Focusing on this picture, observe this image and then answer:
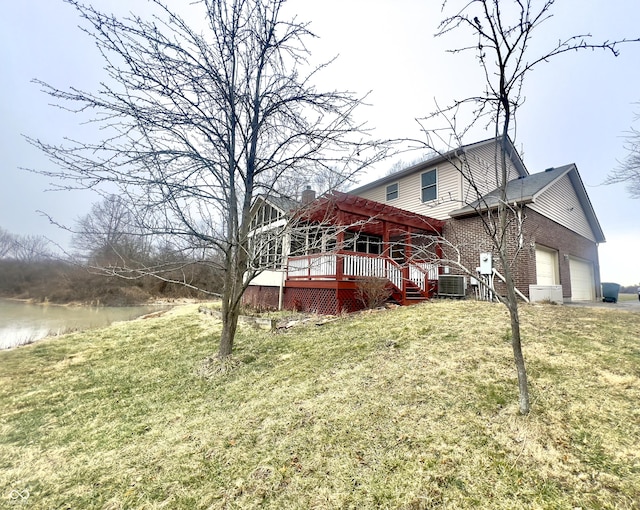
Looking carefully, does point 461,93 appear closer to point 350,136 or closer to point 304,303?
point 350,136

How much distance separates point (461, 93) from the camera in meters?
2.60

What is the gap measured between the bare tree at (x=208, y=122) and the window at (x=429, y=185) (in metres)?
8.01

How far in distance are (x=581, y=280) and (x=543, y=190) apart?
5697 millimetres

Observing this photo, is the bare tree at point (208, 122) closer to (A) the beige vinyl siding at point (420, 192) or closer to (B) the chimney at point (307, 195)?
(B) the chimney at point (307, 195)

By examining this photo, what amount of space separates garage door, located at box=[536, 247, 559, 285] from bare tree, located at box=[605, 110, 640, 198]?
289 cm

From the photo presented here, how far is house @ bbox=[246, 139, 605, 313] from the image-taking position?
8.37 metres

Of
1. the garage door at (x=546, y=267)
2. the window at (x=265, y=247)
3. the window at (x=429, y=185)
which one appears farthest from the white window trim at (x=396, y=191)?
the window at (x=265, y=247)

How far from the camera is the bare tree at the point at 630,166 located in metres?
9.00

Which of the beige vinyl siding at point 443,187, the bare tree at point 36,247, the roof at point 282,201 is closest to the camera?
the bare tree at point 36,247

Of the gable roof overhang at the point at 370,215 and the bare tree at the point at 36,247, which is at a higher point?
the gable roof overhang at the point at 370,215

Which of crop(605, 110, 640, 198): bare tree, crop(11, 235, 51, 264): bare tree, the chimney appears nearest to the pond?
crop(11, 235, 51, 264): bare tree

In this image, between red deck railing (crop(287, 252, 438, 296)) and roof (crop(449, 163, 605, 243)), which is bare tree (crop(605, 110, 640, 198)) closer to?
roof (crop(449, 163, 605, 243))

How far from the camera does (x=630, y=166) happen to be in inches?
363

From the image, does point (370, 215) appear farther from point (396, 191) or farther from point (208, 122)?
point (208, 122)
